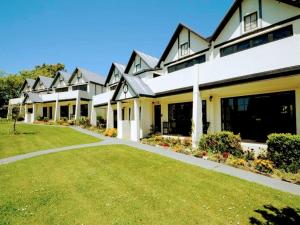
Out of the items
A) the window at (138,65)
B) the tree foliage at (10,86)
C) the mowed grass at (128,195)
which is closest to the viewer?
the mowed grass at (128,195)

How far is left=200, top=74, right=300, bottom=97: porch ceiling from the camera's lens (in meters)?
10.2

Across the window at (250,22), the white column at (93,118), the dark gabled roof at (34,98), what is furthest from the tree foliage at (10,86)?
the window at (250,22)

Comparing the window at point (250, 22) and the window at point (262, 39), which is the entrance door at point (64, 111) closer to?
the window at point (262, 39)

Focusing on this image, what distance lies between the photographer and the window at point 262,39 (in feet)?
41.1

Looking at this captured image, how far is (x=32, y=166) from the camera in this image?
9.89 metres

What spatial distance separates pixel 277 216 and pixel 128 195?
4.36 m

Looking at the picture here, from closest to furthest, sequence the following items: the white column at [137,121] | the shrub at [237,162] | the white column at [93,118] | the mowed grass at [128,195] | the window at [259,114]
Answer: the mowed grass at [128,195]
the shrub at [237,162]
the window at [259,114]
the white column at [137,121]
the white column at [93,118]

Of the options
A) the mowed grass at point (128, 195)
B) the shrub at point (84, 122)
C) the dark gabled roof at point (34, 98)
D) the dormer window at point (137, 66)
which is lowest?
the mowed grass at point (128, 195)

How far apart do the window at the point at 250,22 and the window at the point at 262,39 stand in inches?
33.8

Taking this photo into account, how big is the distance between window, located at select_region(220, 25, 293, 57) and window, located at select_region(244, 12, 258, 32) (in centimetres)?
86

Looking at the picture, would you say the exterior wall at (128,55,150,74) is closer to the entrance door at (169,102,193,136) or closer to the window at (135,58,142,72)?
the window at (135,58,142,72)

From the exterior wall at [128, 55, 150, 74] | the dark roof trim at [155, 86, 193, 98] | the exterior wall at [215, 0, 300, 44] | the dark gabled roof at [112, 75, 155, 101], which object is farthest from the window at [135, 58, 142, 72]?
the exterior wall at [215, 0, 300, 44]

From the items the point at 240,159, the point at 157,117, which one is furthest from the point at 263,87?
the point at 157,117

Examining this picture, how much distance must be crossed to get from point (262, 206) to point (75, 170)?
7.70 m
